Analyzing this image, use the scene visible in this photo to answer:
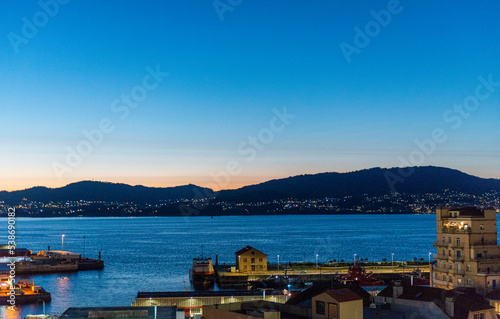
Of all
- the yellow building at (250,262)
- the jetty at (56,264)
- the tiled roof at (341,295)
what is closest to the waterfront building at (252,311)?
the tiled roof at (341,295)

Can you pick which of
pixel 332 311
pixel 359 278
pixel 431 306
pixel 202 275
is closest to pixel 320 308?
pixel 332 311

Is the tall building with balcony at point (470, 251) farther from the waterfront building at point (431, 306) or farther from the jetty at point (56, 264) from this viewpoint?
the jetty at point (56, 264)

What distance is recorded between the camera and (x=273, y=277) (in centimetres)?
5159

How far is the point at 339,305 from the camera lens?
49.2 ft

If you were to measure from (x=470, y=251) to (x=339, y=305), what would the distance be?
20501mm

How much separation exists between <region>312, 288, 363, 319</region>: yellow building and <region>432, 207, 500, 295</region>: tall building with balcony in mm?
18588

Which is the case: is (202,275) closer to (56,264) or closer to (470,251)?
(56,264)

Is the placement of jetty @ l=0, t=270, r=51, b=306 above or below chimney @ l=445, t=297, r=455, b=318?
below

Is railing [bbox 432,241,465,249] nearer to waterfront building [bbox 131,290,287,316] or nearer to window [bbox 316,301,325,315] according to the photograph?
waterfront building [bbox 131,290,287,316]

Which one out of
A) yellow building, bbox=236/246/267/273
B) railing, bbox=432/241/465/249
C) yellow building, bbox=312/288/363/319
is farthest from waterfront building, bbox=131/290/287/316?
yellow building, bbox=236/246/267/273

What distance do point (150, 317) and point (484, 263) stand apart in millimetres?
23469

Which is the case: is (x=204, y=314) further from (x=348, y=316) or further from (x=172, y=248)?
(x=172, y=248)

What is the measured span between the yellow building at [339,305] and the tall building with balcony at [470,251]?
1859 centimetres

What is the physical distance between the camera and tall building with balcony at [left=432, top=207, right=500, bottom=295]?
3195cm
